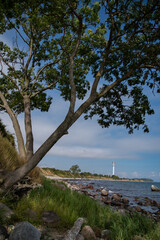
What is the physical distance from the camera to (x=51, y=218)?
4.89m

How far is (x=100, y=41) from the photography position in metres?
9.62

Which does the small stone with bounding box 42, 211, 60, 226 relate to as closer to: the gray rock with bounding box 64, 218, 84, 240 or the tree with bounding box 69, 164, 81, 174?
the gray rock with bounding box 64, 218, 84, 240

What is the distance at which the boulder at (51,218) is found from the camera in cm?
478

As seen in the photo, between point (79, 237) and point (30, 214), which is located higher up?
point (30, 214)

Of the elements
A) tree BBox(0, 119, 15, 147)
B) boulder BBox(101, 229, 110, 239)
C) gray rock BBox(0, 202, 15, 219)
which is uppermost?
tree BBox(0, 119, 15, 147)

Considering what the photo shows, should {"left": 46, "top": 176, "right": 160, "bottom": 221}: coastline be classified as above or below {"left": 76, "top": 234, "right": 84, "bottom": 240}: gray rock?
below

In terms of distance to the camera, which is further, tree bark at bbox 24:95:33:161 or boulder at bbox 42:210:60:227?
tree bark at bbox 24:95:33:161

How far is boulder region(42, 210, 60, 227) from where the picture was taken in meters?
4.78

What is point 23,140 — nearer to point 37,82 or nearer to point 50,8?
point 37,82

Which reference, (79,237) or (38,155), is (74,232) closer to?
(79,237)

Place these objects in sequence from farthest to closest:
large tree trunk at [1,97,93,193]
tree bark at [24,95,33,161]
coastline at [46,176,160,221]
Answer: coastline at [46,176,160,221] → tree bark at [24,95,33,161] → large tree trunk at [1,97,93,193]

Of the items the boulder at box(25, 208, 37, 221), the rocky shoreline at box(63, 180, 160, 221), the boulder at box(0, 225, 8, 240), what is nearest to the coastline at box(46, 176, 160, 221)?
the rocky shoreline at box(63, 180, 160, 221)

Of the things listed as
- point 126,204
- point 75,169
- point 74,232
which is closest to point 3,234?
point 74,232

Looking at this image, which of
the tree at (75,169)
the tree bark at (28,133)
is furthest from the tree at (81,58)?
the tree at (75,169)
